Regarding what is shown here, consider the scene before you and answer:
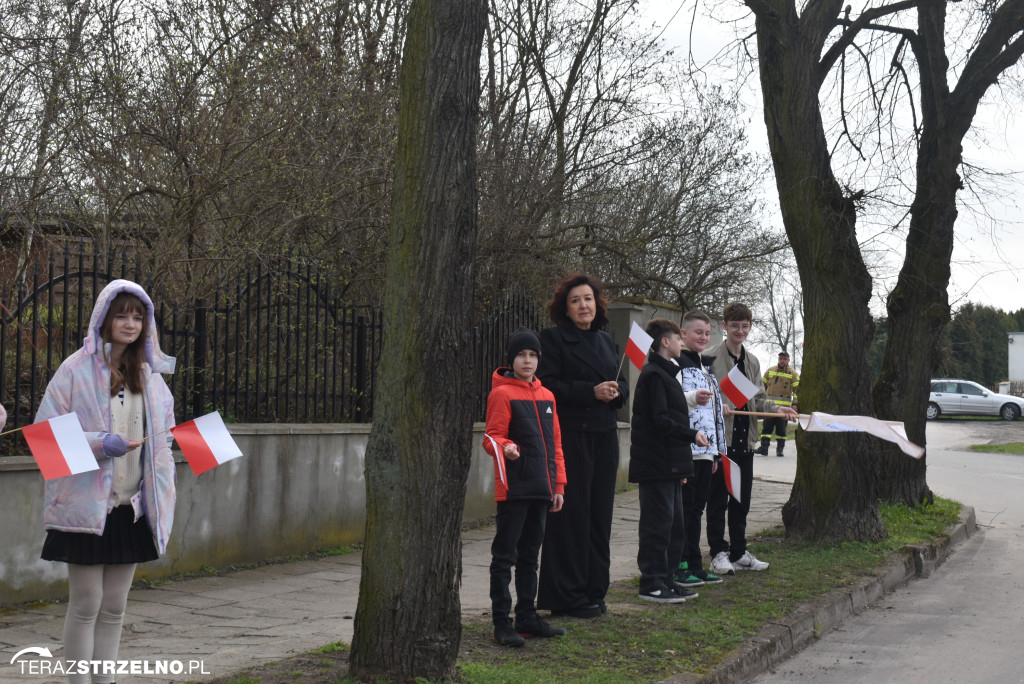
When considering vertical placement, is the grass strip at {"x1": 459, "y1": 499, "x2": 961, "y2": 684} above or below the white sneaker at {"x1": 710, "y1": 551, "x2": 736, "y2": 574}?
below

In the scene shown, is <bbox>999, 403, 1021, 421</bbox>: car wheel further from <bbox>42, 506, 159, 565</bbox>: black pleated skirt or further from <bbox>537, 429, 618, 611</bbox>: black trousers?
<bbox>42, 506, 159, 565</bbox>: black pleated skirt

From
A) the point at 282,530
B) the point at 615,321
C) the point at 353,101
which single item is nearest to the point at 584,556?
the point at 282,530

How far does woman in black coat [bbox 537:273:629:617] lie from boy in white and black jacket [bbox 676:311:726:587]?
3.72ft

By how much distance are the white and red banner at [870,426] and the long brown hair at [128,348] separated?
441 centimetres

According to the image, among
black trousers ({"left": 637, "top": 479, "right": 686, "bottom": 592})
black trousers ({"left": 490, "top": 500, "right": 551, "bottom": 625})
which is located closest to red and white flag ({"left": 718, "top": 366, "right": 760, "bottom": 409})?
black trousers ({"left": 637, "top": 479, "right": 686, "bottom": 592})

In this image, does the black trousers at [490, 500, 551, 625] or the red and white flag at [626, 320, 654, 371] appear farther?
the red and white flag at [626, 320, 654, 371]

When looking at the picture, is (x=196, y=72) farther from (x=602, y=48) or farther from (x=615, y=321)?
(x=602, y=48)

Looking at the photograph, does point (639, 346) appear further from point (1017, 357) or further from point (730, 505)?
point (1017, 357)

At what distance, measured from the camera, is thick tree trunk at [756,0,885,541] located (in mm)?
9250

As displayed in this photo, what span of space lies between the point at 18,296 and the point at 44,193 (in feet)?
9.19

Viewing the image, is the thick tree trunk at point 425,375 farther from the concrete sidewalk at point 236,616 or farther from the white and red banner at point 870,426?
the white and red banner at point 870,426

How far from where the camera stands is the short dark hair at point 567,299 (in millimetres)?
6406

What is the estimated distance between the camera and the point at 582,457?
6.23m

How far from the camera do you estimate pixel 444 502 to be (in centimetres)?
469
